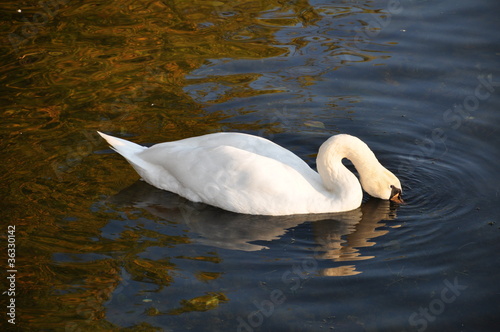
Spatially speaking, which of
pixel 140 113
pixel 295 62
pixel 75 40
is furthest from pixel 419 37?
pixel 75 40

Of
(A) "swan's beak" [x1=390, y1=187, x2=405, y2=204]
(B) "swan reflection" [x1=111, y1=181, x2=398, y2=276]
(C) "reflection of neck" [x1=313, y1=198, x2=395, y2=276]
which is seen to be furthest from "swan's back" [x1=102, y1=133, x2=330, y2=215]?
(A) "swan's beak" [x1=390, y1=187, x2=405, y2=204]

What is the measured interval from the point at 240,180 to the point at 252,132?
189 centimetres

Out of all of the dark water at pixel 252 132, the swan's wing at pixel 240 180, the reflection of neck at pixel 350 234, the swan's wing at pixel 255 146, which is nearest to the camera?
the dark water at pixel 252 132

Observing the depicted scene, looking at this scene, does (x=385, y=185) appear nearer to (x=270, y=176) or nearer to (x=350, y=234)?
(x=350, y=234)

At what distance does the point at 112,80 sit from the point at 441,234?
235 inches

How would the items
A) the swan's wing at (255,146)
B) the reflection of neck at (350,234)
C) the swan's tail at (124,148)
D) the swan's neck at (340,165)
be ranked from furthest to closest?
the swan's tail at (124,148), the swan's wing at (255,146), the swan's neck at (340,165), the reflection of neck at (350,234)

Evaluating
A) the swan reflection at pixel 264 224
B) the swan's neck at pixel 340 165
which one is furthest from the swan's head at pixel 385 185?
the swan's neck at pixel 340 165

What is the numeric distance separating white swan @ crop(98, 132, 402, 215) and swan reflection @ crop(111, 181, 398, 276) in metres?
0.10

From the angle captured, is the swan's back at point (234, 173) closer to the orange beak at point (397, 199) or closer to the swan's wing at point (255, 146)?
the swan's wing at point (255, 146)

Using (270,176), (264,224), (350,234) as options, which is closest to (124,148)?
(270,176)

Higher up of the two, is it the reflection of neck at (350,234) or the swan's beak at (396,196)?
the swan's beak at (396,196)

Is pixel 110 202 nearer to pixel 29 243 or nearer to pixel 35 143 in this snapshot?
pixel 29 243

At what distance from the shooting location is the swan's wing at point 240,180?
8.29 m

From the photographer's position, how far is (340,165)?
8445 mm
